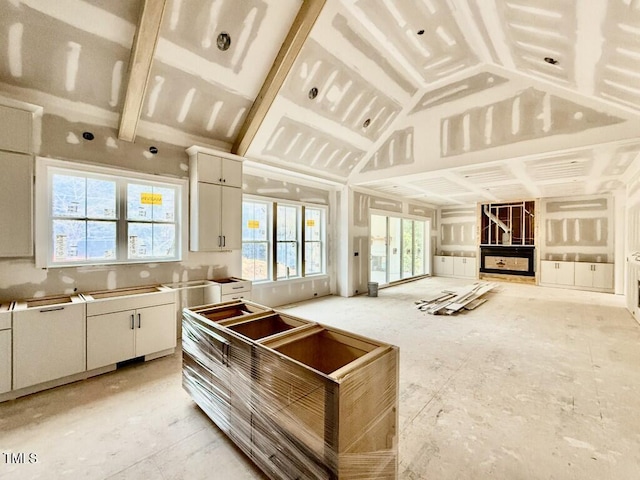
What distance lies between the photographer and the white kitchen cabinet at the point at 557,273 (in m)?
8.08

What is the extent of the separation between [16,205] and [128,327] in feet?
5.25

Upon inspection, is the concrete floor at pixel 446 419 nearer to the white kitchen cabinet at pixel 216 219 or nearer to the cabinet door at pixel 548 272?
the white kitchen cabinet at pixel 216 219

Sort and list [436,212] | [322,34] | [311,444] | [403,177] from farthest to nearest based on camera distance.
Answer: [436,212]
[403,177]
[322,34]
[311,444]

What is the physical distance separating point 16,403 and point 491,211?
11398 mm

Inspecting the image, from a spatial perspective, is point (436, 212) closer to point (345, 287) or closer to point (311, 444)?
point (345, 287)

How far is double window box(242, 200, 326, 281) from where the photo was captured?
5.48 metres

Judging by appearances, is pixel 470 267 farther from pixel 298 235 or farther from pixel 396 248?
pixel 298 235

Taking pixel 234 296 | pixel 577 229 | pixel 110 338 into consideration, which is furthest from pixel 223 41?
pixel 577 229

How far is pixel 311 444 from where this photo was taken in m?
1.40

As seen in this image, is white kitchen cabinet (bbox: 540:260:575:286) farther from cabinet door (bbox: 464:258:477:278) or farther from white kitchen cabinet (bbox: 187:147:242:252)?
white kitchen cabinet (bbox: 187:147:242:252)

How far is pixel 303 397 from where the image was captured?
4.70 feet

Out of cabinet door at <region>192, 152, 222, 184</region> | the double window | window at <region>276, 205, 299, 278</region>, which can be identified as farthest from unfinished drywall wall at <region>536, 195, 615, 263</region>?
cabinet door at <region>192, 152, 222, 184</region>

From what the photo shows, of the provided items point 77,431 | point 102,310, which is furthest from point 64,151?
point 77,431

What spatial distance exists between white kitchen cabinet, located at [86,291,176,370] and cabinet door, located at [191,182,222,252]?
2.96 ft
